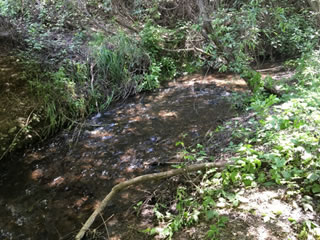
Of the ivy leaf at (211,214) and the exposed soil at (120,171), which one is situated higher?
the ivy leaf at (211,214)

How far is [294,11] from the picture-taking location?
25.9 feet

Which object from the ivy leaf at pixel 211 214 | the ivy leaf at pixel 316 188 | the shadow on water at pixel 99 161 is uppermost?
the ivy leaf at pixel 316 188

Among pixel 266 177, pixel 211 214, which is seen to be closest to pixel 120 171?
pixel 211 214

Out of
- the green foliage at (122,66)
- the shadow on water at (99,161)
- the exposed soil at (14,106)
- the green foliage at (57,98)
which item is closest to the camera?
the shadow on water at (99,161)

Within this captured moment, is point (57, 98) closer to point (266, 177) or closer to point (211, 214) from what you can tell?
point (211, 214)

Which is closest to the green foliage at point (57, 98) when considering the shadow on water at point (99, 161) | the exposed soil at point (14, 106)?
the exposed soil at point (14, 106)

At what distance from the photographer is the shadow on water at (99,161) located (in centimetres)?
322

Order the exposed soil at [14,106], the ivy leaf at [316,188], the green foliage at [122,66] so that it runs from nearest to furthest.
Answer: the ivy leaf at [316,188]
the exposed soil at [14,106]
the green foliage at [122,66]

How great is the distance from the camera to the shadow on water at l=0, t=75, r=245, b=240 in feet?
A: 10.6

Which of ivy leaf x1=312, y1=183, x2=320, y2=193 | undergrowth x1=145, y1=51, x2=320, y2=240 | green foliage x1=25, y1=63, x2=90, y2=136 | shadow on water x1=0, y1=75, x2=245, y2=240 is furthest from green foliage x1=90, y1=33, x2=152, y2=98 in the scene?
ivy leaf x1=312, y1=183, x2=320, y2=193

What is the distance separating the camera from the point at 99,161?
4.39 metres

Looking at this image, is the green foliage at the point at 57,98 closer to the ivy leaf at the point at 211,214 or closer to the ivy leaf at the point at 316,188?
the ivy leaf at the point at 211,214

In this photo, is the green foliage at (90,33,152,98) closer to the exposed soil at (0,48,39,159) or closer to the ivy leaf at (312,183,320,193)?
the exposed soil at (0,48,39,159)

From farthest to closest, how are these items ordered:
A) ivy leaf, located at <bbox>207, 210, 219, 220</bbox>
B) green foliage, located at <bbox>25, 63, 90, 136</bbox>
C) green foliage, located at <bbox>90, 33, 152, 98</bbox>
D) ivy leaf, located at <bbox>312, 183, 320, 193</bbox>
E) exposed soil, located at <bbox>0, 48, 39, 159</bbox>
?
1. green foliage, located at <bbox>90, 33, 152, 98</bbox>
2. green foliage, located at <bbox>25, 63, 90, 136</bbox>
3. exposed soil, located at <bbox>0, 48, 39, 159</bbox>
4. ivy leaf, located at <bbox>207, 210, 219, 220</bbox>
5. ivy leaf, located at <bbox>312, 183, 320, 193</bbox>
